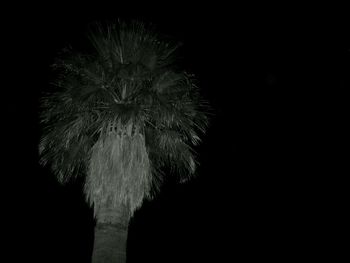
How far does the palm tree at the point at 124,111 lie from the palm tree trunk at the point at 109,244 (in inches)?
40.4

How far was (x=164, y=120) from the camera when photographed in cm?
1997

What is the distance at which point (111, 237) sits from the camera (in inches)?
712

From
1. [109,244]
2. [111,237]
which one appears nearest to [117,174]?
[111,237]

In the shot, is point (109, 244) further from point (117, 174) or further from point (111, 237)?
point (117, 174)

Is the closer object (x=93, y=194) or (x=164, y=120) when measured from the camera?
(x=93, y=194)

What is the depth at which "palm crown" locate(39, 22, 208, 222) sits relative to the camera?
1958 cm

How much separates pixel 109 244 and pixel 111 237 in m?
0.20

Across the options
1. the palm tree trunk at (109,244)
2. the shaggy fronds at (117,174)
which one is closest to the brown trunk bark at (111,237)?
the palm tree trunk at (109,244)

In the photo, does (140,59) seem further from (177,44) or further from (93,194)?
(93,194)

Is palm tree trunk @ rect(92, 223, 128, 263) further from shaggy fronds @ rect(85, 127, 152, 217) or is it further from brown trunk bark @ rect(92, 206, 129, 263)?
shaggy fronds @ rect(85, 127, 152, 217)

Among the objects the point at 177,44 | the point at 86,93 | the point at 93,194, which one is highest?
the point at 177,44

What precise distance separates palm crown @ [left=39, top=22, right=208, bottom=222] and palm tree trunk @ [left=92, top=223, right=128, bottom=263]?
159 cm

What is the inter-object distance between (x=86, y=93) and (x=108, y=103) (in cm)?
69

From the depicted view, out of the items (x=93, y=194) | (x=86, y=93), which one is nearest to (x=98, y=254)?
(x=93, y=194)
